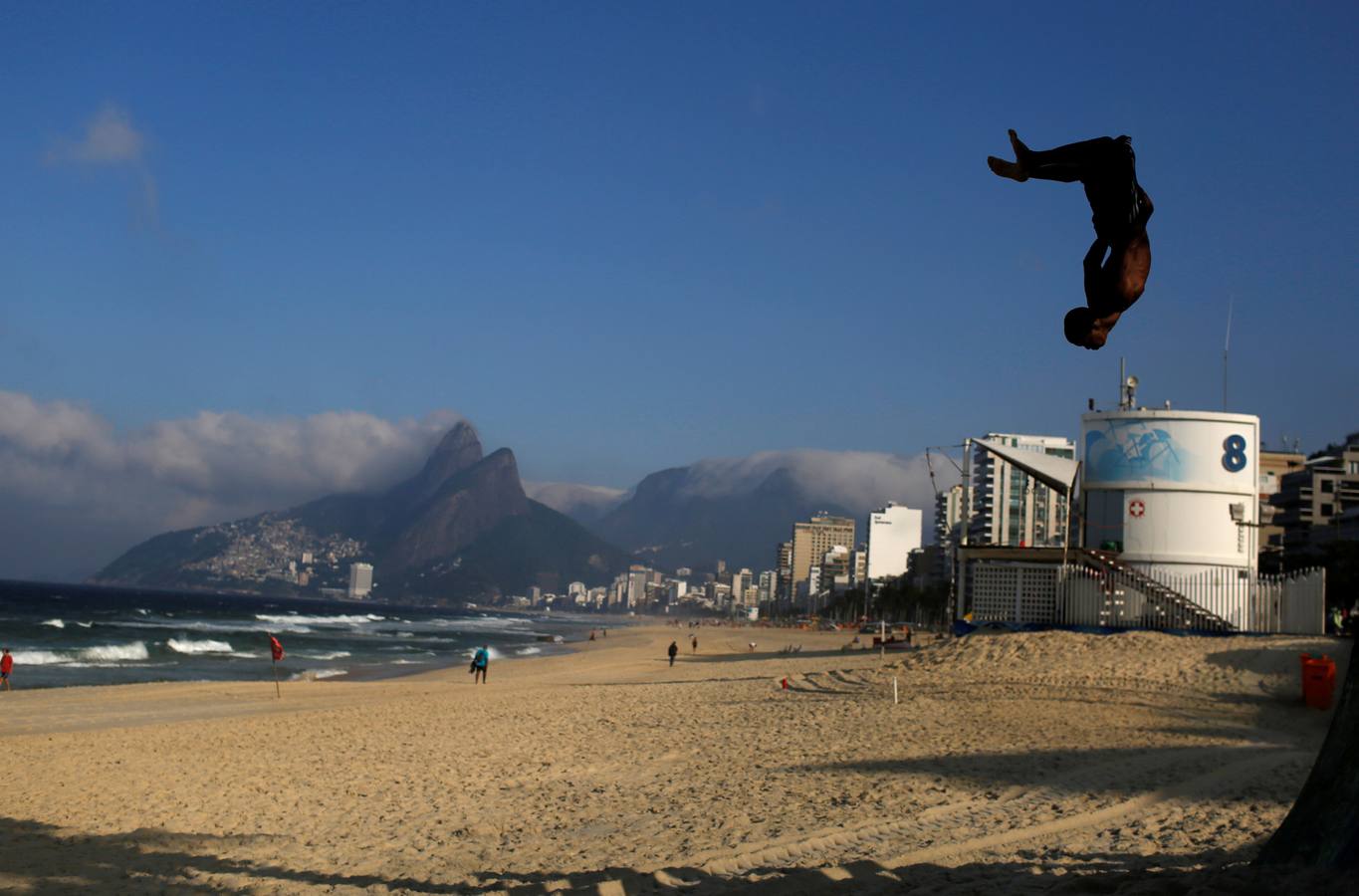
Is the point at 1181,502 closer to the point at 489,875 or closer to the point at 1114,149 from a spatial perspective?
the point at 489,875

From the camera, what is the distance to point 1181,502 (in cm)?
2864

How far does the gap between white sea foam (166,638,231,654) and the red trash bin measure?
48.5 meters

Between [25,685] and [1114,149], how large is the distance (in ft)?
122

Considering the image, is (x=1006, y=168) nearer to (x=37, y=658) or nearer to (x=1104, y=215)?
(x=1104, y=215)

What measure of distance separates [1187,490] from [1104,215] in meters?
27.3

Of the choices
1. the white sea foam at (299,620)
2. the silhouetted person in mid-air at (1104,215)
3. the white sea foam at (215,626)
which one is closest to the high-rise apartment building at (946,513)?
the white sea foam at (299,620)

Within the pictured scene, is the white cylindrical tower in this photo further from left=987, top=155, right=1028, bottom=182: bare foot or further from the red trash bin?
left=987, top=155, right=1028, bottom=182: bare foot

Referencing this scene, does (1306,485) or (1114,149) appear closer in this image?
(1114,149)

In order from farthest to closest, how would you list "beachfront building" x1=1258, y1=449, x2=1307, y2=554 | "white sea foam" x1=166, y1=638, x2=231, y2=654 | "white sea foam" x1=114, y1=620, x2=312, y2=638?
"beachfront building" x1=1258, y1=449, x2=1307, y2=554, "white sea foam" x1=114, y1=620, x2=312, y2=638, "white sea foam" x1=166, y1=638, x2=231, y2=654

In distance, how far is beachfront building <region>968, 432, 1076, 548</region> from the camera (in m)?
145

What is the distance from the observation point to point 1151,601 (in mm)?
27984

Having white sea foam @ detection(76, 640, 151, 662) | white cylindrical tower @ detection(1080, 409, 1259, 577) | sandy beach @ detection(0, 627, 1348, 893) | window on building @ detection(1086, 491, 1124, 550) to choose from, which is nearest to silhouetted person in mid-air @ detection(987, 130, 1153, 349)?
sandy beach @ detection(0, 627, 1348, 893)

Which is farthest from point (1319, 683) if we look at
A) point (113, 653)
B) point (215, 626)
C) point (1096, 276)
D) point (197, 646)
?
point (215, 626)

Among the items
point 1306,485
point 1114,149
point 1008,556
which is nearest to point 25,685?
point 1008,556
